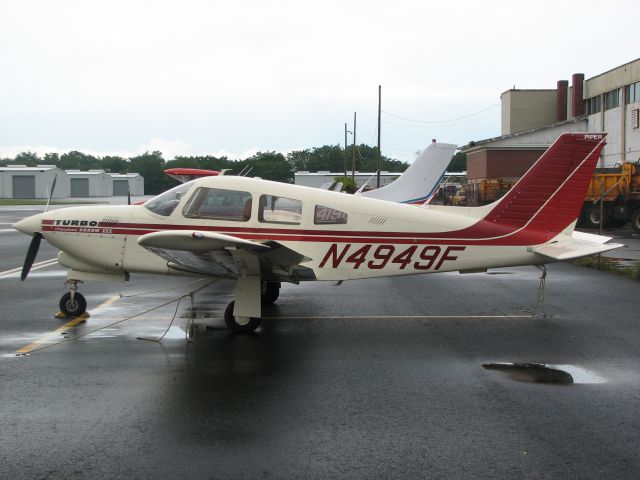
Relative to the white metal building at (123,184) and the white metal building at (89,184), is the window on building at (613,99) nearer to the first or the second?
the white metal building at (123,184)

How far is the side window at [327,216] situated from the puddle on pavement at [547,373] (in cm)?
291

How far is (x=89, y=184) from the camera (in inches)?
3716

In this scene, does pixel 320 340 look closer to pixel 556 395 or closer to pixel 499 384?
pixel 499 384

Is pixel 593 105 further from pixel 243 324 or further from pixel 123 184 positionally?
pixel 123 184

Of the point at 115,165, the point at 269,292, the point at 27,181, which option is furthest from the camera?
the point at 115,165

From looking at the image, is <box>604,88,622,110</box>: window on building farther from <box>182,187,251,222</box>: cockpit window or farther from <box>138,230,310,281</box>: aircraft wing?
<box>138,230,310,281</box>: aircraft wing

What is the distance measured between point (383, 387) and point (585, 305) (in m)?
5.87

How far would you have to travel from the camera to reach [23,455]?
4645 mm

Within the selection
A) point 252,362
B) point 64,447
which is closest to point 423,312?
point 252,362

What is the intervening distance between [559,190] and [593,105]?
42.7 metres

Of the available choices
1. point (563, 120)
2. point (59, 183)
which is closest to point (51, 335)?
point (563, 120)

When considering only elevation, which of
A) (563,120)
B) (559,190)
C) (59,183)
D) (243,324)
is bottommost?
(243,324)

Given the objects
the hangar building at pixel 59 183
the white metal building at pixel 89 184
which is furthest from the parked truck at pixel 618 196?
the white metal building at pixel 89 184

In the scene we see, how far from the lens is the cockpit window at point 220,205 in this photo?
8.95 meters
